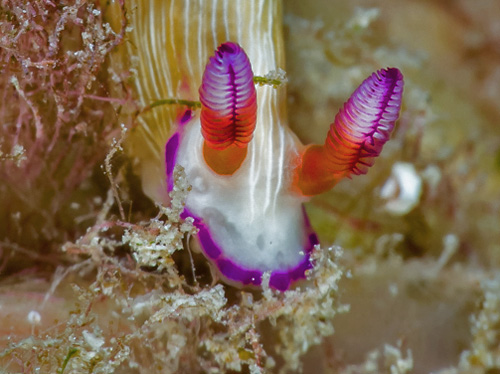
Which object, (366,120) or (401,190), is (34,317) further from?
(401,190)

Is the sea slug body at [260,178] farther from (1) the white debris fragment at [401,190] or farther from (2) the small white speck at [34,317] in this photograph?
(1) the white debris fragment at [401,190]

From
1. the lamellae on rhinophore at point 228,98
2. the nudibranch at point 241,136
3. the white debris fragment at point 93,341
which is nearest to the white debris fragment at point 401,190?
the nudibranch at point 241,136

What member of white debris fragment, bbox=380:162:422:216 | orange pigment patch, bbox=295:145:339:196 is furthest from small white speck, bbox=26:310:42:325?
white debris fragment, bbox=380:162:422:216

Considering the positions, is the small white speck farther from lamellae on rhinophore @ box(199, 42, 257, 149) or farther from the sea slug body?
lamellae on rhinophore @ box(199, 42, 257, 149)

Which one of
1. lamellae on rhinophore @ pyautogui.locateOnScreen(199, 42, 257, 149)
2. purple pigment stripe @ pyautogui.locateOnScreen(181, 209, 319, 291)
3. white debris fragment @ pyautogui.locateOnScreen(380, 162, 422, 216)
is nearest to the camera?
lamellae on rhinophore @ pyautogui.locateOnScreen(199, 42, 257, 149)

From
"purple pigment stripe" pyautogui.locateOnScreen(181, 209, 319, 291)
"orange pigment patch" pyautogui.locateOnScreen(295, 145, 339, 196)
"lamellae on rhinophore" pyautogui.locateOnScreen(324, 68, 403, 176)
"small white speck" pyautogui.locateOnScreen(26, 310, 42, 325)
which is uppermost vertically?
"lamellae on rhinophore" pyautogui.locateOnScreen(324, 68, 403, 176)

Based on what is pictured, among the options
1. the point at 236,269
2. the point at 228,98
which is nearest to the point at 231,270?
the point at 236,269

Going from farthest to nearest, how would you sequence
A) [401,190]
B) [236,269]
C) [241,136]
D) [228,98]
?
[401,190], [236,269], [241,136], [228,98]

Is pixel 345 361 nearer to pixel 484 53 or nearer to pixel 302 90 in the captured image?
pixel 302 90
